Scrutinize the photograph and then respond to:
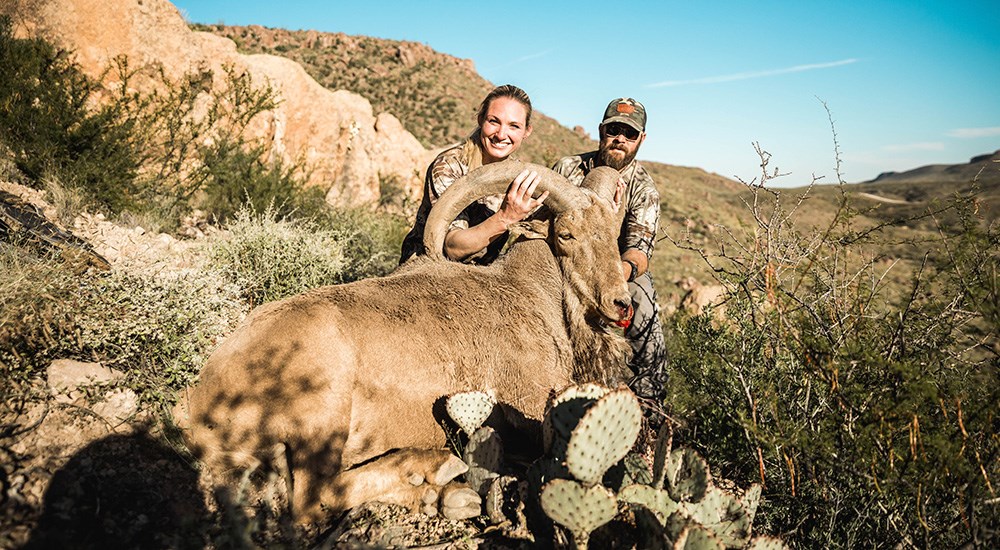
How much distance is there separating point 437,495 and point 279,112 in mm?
11075

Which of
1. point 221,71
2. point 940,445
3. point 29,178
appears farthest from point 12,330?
point 221,71

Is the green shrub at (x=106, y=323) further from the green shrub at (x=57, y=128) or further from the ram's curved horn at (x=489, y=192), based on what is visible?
the green shrub at (x=57, y=128)

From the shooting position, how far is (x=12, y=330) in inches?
147

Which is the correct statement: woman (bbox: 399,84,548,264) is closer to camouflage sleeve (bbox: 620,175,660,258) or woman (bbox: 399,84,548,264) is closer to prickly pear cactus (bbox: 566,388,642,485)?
camouflage sleeve (bbox: 620,175,660,258)

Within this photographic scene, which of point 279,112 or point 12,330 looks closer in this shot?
Result: point 12,330

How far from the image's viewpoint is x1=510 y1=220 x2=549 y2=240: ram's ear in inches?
176

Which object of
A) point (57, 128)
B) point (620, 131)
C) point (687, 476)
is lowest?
point (687, 476)

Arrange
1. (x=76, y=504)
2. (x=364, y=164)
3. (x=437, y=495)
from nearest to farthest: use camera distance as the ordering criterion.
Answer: (x=76, y=504) → (x=437, y=495) → (x=364, y=164)

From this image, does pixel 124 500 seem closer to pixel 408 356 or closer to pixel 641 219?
pixel 408 356

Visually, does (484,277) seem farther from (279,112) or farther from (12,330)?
(279,112)

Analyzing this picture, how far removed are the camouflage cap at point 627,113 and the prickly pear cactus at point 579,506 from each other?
13.1 ft

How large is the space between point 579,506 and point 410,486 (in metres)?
1.40

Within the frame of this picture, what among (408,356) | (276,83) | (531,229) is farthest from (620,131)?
(276,83)

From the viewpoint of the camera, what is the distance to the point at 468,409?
3.58 meters
